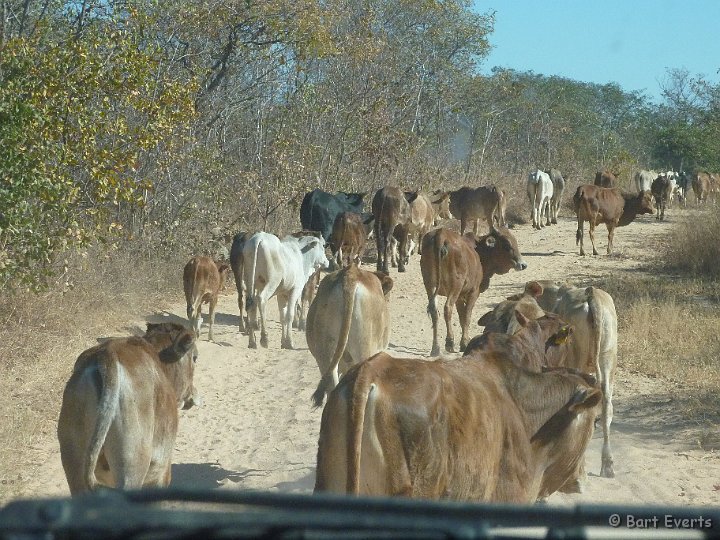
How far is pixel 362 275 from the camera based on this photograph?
9.55 meters

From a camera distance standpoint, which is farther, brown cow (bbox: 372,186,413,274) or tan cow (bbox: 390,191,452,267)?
tan cow (bbox: 390,191,452,267)

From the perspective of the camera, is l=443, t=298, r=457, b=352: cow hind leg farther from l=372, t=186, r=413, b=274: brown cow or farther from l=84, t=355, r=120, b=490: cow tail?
l=84, t=355, r=120, b=490: cow tail

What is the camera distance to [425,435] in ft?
17.3

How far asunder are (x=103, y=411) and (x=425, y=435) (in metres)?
1.93

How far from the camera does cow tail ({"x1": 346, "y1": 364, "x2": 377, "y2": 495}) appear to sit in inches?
199

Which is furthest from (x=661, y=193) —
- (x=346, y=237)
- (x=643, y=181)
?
(x=346, y=237)

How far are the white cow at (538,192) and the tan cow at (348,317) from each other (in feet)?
74.9

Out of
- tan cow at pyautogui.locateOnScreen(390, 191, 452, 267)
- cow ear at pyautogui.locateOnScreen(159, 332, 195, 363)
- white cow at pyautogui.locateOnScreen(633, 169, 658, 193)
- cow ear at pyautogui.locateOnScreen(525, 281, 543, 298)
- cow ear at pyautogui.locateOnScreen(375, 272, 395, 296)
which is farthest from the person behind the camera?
white cow at pyautogui.locateOnScreen(633, 169, 658, 193)

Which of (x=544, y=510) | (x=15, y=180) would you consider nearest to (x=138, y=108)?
(x=15, y=180)

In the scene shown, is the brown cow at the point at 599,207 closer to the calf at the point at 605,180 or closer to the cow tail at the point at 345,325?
the calf at the point at 605,180

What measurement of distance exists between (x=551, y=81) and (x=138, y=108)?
51.6 metres

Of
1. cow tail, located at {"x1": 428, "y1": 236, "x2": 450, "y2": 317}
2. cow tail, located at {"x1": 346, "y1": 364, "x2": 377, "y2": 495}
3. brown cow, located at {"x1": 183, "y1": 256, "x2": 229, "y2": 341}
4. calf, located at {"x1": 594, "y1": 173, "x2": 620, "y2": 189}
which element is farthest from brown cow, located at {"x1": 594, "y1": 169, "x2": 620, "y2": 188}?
cow tail, located at {"x1": 346, "y1": 364, "x2": 377, "y2": 495}

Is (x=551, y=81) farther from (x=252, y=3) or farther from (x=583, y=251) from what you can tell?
(x=252, y=3)

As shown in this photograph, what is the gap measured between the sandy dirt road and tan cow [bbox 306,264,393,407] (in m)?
0.96
